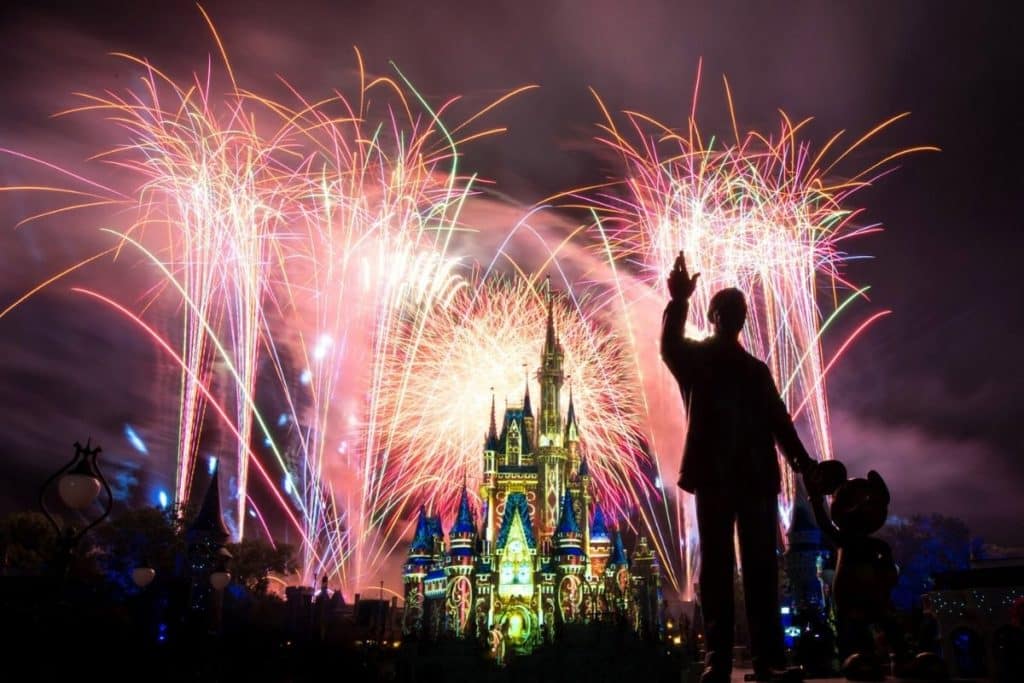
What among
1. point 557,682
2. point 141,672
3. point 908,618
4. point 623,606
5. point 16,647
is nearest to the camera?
point 908,618

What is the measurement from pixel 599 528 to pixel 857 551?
67155mm

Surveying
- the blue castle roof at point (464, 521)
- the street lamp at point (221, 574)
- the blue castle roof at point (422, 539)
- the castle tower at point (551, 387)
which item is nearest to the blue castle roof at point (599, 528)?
the castle tower at point (551, 387)

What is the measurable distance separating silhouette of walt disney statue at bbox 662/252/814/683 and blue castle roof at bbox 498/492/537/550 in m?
58.1

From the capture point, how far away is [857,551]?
781cm

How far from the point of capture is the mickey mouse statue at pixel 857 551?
25.0 ft

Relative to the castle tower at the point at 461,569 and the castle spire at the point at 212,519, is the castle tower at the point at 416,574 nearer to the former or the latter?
the castle tower at the point at 461,569

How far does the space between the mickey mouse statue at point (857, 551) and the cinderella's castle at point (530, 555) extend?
139 ft

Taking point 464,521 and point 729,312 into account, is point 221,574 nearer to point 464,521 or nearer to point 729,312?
point 729,312

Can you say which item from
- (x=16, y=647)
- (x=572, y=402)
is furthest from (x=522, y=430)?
(x=16, y=647)

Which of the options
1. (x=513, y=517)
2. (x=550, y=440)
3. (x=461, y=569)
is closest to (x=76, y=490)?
(x=461, y=569)

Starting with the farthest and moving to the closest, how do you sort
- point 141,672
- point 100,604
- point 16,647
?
point 100,604 → point 141,672 → point 16,647

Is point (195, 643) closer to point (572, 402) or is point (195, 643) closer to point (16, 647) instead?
point (16, 647)

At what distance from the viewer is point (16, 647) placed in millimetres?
12836

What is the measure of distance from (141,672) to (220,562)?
3.08 metres
